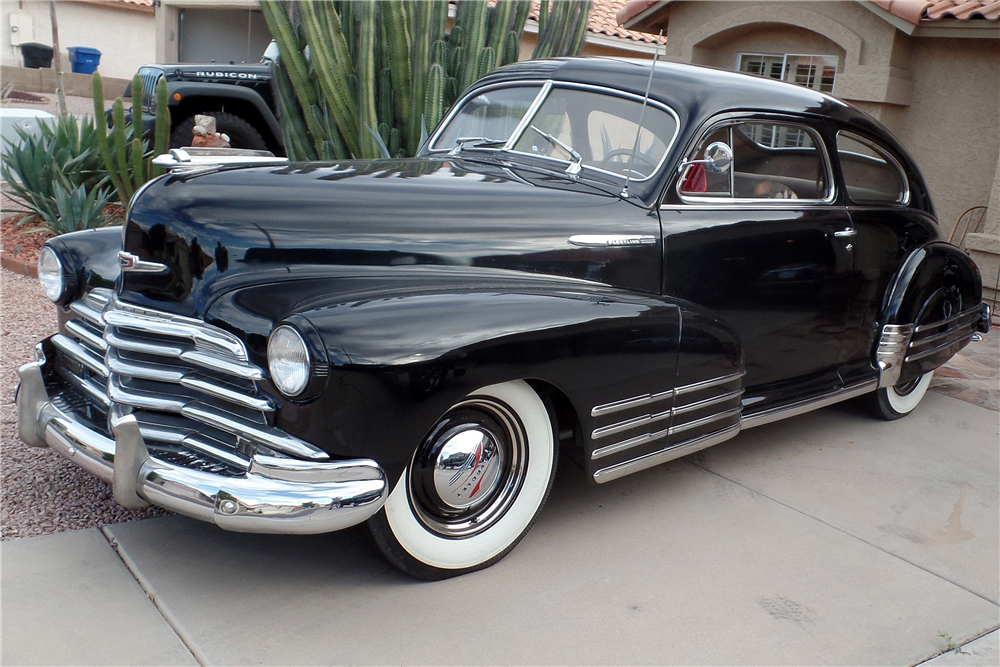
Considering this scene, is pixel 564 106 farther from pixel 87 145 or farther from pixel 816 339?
pixel 87 145

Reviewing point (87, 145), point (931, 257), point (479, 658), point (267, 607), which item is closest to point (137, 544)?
point (267, 607)

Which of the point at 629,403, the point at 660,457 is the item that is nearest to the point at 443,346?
the point at 629,403

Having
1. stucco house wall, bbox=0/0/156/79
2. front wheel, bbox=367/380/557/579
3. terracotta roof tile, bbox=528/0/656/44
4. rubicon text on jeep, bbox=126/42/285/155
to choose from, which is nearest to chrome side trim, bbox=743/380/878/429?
front wheel, bbox=367/380/557/579

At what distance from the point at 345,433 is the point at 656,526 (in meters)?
1.47

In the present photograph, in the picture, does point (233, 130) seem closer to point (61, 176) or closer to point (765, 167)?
point (61, 176)

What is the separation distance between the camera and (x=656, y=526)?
3.42 m

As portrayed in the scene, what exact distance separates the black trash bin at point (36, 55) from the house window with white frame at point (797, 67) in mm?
22522

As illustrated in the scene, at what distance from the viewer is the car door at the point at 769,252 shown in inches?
140

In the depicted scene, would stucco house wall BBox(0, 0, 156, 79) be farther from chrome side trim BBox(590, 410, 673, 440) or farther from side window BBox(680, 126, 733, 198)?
chrome side trim BBox(590, 410, 673, 440)

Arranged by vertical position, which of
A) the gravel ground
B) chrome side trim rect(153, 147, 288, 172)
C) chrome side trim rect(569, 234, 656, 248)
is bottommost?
the gravel ground

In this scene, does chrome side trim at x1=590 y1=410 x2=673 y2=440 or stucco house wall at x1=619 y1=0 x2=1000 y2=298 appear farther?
stucco house wall at x1=619 y1=0 x2=1000 y2=298

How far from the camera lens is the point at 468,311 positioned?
2738 millimetres

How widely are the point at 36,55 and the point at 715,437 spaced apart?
27357mm

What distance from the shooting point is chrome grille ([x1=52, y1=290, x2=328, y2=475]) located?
101 inches
